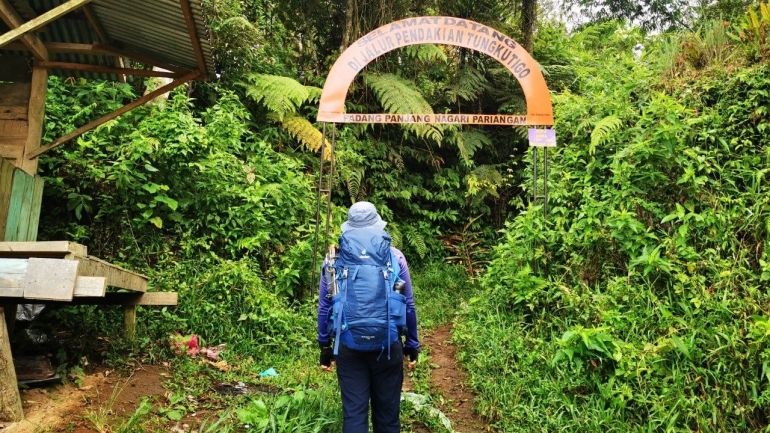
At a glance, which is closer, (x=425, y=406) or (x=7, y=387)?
(x=7, y=387)

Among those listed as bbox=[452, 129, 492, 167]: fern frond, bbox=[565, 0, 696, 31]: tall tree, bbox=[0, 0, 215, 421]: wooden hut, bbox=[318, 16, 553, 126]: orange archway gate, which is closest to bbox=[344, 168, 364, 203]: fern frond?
bbox=[452, 129, 492, 167]: fern frond

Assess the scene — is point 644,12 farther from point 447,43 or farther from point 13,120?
point 13,120

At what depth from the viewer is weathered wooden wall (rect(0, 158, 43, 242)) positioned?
3.85 metres

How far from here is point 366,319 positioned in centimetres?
288

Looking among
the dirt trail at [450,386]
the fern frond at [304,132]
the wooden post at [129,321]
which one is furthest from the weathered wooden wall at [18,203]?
the fern frond at [304,132]

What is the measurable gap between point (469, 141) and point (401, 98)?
1.87 meters

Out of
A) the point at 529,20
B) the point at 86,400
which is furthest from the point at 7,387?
the point at 529,20

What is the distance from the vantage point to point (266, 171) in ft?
23.7

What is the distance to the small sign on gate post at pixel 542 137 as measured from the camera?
19.1 feet

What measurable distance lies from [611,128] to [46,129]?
6.02 meters

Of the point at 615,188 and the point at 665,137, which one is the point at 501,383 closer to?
the point at 615,188

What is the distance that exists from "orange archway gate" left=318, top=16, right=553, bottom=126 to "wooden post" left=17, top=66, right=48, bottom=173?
2859 millimetres

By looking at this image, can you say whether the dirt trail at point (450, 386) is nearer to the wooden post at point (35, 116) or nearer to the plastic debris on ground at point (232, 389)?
the plastic debris on ground at point (232, 389)

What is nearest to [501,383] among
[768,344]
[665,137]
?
[768,344]
